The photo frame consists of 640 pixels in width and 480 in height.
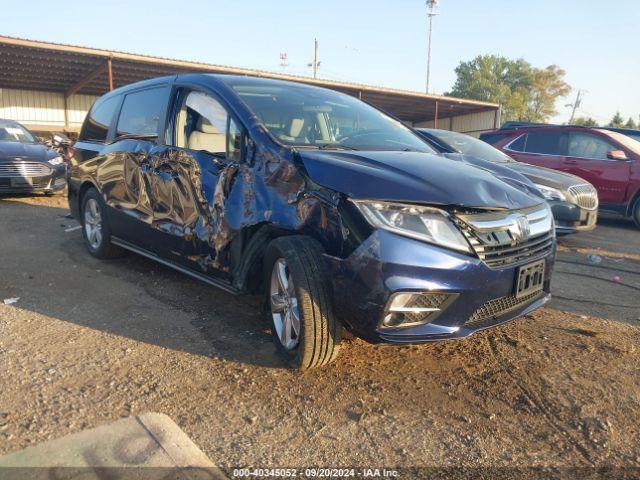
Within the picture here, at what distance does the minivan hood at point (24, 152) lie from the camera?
8.66m

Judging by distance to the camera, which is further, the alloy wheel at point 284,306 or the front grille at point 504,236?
the alloy wheel at point 284,306

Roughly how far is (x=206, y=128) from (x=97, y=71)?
57.9 ft

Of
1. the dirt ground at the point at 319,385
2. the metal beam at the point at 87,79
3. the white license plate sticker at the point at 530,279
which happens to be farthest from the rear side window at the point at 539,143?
the metal beam at the point at 87,79

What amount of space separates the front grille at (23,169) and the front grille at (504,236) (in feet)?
28.0

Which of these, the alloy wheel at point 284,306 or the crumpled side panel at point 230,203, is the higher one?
the crumpled side panel at point 230,203

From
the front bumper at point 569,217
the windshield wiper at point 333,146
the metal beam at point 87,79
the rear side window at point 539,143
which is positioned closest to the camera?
the windshield wiper at point 333,146

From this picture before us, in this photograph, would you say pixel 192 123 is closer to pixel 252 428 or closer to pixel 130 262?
pixel 130 262

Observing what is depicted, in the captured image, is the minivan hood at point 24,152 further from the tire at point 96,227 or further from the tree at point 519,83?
the tree at point 519,83

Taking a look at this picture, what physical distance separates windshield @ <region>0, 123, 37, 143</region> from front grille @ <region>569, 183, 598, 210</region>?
9.39m

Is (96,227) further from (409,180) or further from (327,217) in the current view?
(409,180)

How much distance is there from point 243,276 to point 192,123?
4.39 ft

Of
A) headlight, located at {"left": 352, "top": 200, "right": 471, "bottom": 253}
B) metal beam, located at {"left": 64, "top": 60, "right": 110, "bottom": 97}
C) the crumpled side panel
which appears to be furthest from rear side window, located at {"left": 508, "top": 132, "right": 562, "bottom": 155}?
metal beam, located at {"left": 64, "top": 60, "right": 110, "bottom": 97}

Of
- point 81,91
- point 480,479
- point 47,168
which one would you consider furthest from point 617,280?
point 81,91

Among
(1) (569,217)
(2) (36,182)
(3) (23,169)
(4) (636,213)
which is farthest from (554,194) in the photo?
(3) (23,169)
